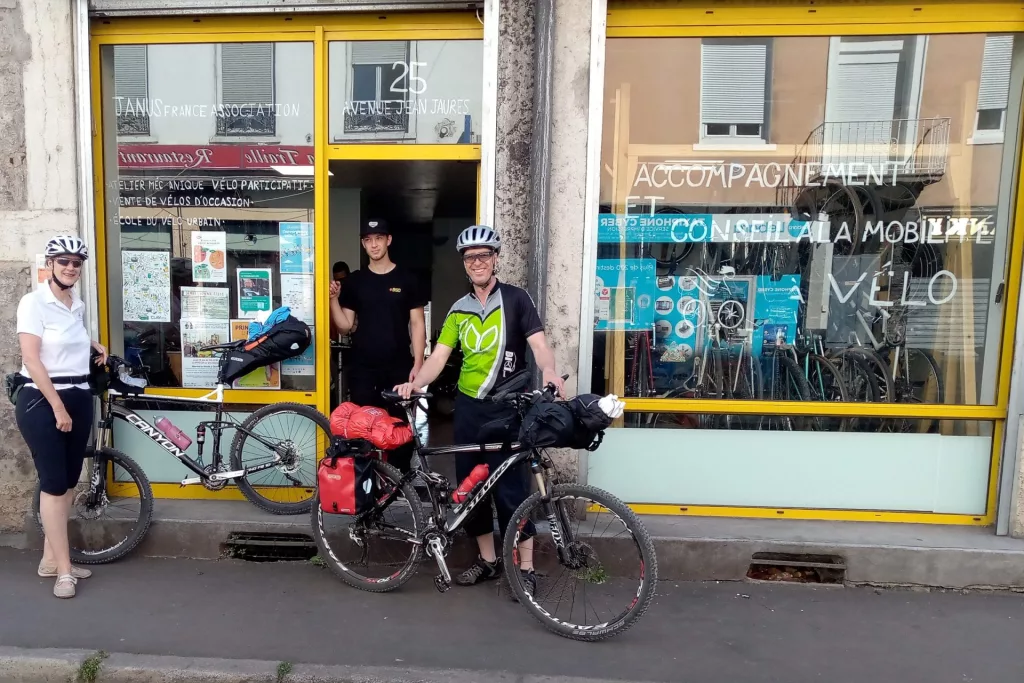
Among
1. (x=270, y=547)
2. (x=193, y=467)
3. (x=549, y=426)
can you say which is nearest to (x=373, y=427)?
(x=549, y=426)

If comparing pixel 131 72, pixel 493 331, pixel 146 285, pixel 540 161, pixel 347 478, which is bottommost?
pixel 347 478

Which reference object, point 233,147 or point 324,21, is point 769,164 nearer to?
point 324,21

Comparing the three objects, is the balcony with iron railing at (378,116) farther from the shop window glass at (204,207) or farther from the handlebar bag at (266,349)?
the handlebar bag at (266,349)

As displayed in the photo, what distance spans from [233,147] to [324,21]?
3.73 feet

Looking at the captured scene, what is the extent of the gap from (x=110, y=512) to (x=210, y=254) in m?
1.93

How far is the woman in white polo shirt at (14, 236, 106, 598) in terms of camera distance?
357 centimetres

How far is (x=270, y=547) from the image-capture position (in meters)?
4.38

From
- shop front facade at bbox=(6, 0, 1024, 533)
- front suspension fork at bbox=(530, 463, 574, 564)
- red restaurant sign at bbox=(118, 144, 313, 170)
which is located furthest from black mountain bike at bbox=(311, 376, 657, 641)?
red restaurant sign at bbox=(118, 144, 313, 170)

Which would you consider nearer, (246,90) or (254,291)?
(246,90)

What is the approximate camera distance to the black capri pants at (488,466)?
369 centimetres

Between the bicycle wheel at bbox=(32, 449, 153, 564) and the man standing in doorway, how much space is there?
1.51 metres

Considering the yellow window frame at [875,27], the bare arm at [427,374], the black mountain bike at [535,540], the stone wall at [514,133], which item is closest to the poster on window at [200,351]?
the black mountain bike at [535,540]

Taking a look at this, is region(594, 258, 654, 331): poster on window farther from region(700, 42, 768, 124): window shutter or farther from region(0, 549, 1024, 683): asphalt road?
region(0, 549, 1024, 683): asphalt road

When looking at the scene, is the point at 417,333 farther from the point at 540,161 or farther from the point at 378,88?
the point at 378,88
